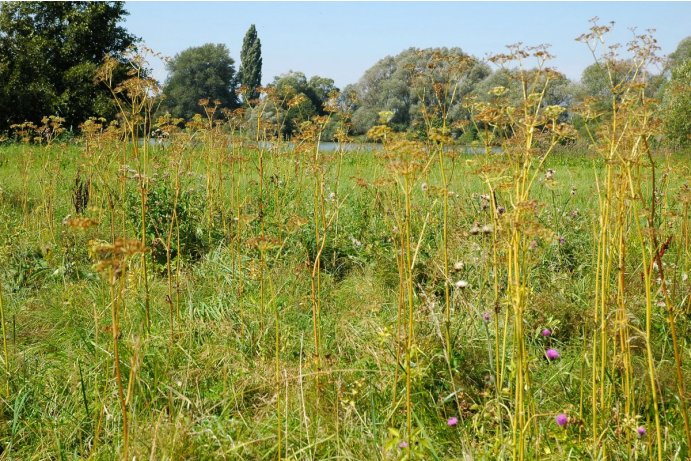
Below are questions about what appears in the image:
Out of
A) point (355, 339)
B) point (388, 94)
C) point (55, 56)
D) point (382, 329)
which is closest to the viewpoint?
point (382, 329)

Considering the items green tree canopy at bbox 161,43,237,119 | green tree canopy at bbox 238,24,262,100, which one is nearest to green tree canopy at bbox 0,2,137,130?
green tree canopy at bbox 238,24,262,100

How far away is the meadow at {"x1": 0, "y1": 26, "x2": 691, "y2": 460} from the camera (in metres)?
1.77

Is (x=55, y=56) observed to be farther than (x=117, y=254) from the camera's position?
Yes

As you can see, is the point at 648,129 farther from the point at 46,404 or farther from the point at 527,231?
the point at 46,404

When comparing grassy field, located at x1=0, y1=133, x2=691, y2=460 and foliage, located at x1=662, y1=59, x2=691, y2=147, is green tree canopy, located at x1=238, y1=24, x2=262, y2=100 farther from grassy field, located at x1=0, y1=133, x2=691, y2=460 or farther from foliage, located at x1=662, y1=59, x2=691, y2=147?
grassy field, located at x1=0, y1=133, x2=691, y2=460

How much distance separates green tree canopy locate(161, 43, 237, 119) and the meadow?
172 ft

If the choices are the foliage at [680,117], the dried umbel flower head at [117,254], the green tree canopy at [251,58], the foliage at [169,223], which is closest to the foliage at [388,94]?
the foliage at [680,117]

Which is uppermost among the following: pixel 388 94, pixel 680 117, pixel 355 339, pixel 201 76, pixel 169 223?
pixel 201 76

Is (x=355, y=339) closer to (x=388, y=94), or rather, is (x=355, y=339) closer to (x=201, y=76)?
(x=388, y=94)

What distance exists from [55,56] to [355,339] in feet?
97.3

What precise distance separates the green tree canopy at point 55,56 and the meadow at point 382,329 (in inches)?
933

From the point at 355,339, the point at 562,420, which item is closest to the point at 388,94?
the point at 355,339

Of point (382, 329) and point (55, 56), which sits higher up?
Result: point (55, 56)

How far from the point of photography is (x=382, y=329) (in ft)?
8.88
